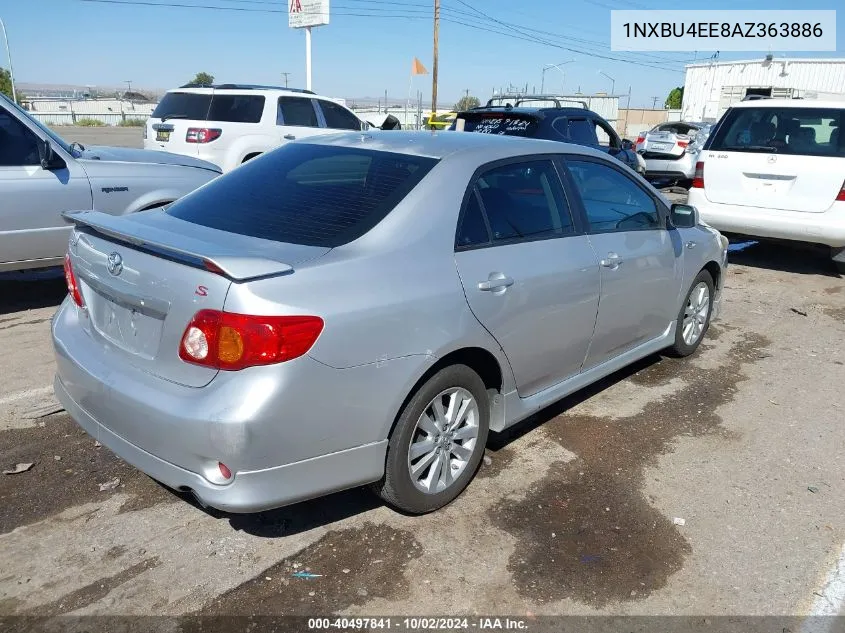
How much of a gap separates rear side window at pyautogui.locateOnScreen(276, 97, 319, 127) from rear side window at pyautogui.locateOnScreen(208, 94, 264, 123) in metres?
0.36

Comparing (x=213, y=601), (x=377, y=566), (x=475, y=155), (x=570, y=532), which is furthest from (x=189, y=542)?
(x=475, y=155)

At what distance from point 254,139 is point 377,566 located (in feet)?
29.9

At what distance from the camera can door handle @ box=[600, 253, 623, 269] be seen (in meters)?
4.11

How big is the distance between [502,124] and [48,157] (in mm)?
5774

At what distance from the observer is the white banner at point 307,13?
25.6m

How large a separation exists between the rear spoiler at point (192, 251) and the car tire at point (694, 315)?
353 centimetres

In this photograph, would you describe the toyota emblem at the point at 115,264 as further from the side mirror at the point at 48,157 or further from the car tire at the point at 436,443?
the side mirror at the point at 48,157

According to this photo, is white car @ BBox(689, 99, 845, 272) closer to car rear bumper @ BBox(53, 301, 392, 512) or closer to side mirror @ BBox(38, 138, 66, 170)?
car rear bumper @ BBox(53, 301, 392, 512)

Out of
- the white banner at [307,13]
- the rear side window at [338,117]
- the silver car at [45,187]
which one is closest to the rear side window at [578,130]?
the rear side window at [338,117]

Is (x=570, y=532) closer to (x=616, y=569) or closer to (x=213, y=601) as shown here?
(x=616, y=569)

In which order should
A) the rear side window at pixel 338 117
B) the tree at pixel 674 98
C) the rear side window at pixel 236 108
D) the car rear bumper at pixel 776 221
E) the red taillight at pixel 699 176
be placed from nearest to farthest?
the car rear bumper at pixel 776 221
the red taillight at pixel 699 176
the rear side window at pixel 236 108
the rear side window at pixel 338 117
the tree at pixel 674 98

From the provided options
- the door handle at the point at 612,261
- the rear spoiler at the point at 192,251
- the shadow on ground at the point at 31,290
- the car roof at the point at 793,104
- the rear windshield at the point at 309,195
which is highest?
the car roof at the point at 793,104

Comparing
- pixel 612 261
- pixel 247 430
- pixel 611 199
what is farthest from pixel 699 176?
pixel 247 430

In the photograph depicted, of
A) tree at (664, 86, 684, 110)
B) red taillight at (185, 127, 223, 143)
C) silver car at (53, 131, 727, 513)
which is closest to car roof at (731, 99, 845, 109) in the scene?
silver car at (53, 131, 727, 513)
